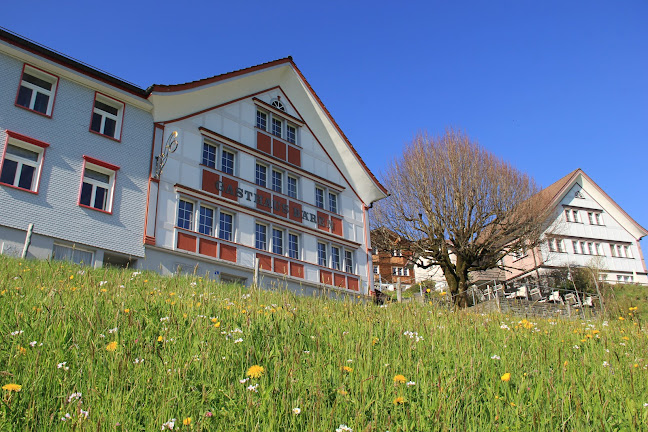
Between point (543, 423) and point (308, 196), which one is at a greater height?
point (308, 196)

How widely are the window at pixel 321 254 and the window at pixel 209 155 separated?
651 centimetres

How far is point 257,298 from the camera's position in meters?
8.58

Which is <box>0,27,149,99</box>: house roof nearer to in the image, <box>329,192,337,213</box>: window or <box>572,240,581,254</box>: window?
<box>329,192,337,213</box>: window

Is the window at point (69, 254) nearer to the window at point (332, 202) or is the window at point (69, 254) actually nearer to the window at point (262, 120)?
the window at point (262, 120)

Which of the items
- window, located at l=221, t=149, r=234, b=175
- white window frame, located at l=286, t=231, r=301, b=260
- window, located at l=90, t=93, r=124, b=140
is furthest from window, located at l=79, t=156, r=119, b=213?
white window frame, located at l=286, t=231, r=301, b=260

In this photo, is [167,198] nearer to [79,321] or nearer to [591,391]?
[79,321]

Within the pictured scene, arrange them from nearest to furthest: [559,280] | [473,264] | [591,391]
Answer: [591,391] < [473,264] < [559,280]

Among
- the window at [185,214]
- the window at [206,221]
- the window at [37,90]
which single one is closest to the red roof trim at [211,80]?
the window at [37,90]

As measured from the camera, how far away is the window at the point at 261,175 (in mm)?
25828

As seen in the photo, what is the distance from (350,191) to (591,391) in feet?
85.3

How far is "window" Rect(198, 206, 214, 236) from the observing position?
73.5 feet

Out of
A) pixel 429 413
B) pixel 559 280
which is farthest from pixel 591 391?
pixel 559 280

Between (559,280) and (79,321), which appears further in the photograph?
(559,280)

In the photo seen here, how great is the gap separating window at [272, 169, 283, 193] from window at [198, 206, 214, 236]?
165 inches
